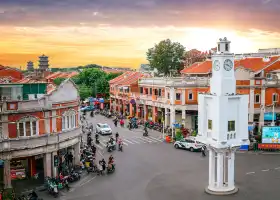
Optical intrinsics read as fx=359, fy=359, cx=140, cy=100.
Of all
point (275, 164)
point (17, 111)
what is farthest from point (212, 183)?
point (17, 111)

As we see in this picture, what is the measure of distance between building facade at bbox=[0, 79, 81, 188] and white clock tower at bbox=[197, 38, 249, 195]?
1268cm

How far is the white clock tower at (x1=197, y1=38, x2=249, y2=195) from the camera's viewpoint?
85.8 ft

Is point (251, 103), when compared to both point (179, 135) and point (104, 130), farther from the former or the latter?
point (104, 130)

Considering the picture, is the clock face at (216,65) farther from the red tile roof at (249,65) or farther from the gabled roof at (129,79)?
the gabled roof at (129,79)

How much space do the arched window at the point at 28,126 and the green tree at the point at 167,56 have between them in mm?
53379

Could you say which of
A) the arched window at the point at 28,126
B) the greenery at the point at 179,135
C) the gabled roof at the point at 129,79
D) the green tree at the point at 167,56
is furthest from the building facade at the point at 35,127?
the green tree at the point at 167,56

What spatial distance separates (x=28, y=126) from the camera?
29781 mm

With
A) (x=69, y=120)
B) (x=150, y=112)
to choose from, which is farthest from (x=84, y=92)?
(x=69, y=120)

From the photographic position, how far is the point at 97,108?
90188 millimetres

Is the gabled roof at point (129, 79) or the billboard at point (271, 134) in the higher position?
the gabled roof at point (129, 79)

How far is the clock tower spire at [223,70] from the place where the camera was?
26.2 meters

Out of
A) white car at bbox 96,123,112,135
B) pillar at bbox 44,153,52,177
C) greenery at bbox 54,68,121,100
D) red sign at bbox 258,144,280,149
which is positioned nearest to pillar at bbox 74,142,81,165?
pillar at bbox 44,153,52,177

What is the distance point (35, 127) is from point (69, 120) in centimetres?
381

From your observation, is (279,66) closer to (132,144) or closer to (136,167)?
(132,144)
